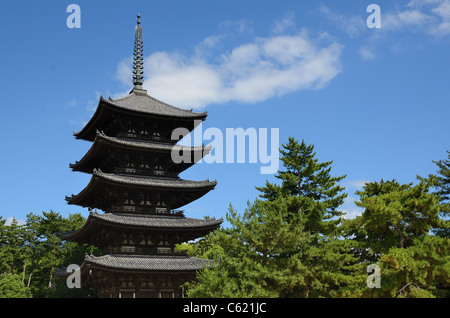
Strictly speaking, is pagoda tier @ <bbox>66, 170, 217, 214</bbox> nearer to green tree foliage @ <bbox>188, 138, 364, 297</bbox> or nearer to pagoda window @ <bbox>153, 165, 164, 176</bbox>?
pagoda window @ <bbox>153, 165, 164, 176</bbox>

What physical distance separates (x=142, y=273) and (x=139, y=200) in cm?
593

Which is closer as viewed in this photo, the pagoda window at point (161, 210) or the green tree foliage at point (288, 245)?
the green tree foliage at point (288, 245)

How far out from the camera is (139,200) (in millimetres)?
34844

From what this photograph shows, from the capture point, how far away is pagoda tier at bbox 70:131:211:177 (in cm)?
3466

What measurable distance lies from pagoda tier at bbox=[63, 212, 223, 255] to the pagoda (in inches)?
2.7

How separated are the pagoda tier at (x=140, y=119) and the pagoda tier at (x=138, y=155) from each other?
3.51ft

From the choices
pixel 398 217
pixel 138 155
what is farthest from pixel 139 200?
pixel 398 217

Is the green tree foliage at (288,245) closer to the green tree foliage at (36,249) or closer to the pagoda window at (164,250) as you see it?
the pagoda window at (164,250)

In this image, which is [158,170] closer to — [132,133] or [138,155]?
[138,155]

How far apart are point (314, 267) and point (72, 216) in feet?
175

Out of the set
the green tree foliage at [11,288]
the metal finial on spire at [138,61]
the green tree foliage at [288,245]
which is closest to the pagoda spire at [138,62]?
the metal finial on spire at [138,61]

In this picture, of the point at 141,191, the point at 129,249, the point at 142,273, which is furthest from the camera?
the point at 141,191

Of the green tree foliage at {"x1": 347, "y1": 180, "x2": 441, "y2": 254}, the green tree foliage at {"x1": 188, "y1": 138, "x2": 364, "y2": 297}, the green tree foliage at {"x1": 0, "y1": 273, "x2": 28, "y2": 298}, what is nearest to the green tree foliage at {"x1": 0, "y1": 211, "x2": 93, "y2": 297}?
the green tree foliage at {"x1": 0, "y1": 273, "x2": 28, "y2": 298}

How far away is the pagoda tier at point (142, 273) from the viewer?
30688 millimetres
